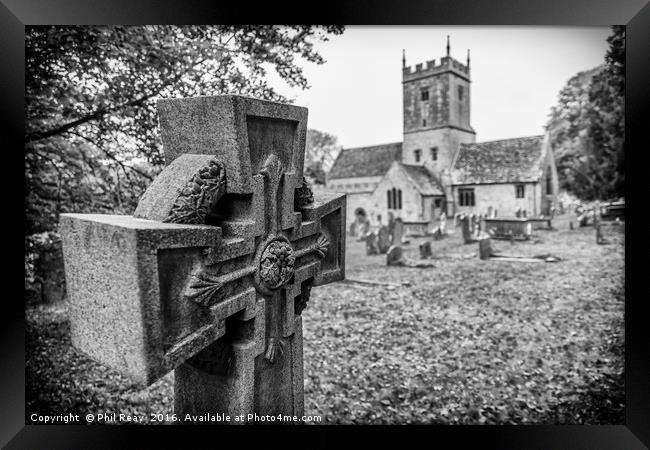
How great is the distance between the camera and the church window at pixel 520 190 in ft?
45.1

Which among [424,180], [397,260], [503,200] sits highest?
[424,180]

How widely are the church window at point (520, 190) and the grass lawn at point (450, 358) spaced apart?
7560 millimetres

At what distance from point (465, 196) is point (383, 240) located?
613 cm

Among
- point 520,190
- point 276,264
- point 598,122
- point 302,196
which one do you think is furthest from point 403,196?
point 276,264

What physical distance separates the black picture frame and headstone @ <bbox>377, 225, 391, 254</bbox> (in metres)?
7.86

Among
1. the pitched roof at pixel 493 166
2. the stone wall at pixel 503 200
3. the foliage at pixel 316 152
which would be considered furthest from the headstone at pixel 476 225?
the foliage at pixel 316 152

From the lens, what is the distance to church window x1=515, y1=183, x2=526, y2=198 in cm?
1374

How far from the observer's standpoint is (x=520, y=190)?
1398 centimetres

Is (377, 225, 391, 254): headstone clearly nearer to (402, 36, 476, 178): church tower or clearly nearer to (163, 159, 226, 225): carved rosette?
(402, 36, 476, 178): church tower


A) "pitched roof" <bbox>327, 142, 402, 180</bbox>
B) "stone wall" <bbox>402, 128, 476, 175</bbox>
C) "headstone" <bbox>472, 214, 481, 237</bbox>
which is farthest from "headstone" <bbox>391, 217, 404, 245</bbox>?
"pitched roof" <bbox>327, 142, 402, 180</bbox>


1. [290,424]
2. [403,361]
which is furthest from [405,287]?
[290,424]

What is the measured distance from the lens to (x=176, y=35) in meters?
3.41
